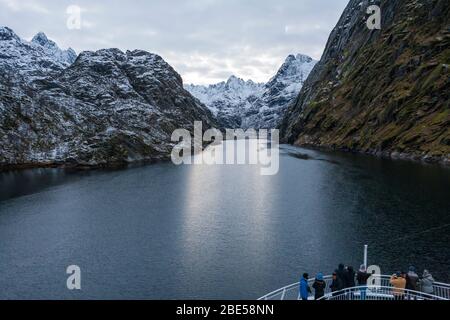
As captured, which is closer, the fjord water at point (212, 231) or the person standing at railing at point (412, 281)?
the person standing at railing at point (412, 281)

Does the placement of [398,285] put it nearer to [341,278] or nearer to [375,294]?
[375,294]

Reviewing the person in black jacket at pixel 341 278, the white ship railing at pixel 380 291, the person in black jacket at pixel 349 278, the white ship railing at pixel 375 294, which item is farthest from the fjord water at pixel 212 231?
the white ship railing at pixel 375 294

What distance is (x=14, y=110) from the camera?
178375 mm

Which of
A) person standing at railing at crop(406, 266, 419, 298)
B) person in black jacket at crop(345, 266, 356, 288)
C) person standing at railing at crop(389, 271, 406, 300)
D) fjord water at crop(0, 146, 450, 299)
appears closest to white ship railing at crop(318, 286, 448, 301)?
person standing at railing at crop(389, 271, 406, 300)

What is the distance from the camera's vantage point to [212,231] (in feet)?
220

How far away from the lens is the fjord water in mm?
47031

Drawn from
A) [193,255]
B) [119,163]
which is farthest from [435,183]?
[119,163]

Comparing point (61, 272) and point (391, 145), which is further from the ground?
point (391, 145)

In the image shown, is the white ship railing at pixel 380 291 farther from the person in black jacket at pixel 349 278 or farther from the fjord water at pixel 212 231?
the fjord water at pixel 212 231

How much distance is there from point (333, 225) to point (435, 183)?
4413 centimetres

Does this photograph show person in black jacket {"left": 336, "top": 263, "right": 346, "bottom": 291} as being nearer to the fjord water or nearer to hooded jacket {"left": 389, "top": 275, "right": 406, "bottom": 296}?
hooded jacket {"left": 389, "top": 275, "right": 406, "bottom": 296}

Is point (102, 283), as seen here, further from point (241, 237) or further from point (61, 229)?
point (61, 229)

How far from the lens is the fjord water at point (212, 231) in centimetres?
4703
